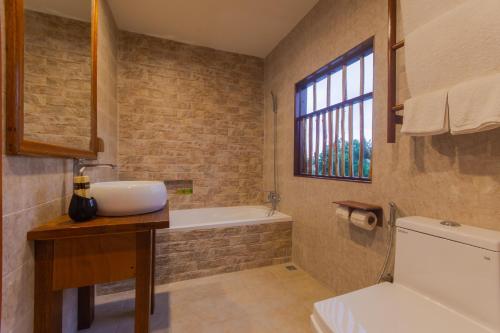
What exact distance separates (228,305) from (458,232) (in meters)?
1.57

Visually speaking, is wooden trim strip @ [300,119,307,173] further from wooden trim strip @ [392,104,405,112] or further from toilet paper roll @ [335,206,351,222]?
wooden trim strip @ [392,104,405,112]

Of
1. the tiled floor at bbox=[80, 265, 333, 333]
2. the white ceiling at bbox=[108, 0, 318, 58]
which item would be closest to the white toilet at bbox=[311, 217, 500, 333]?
the tiled floor at bbox=[80, 265, 333, 333]

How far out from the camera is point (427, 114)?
43.7 inches

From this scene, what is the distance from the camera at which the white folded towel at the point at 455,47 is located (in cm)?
88

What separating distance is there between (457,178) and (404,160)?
0.94ft

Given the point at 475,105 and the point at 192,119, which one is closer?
the point at 475,105

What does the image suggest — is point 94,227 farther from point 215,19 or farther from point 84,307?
point 215,19

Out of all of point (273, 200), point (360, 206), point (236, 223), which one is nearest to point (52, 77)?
point (236, 223)

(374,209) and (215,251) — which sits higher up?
(374,209)

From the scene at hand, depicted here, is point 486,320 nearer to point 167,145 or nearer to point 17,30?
point 17,30

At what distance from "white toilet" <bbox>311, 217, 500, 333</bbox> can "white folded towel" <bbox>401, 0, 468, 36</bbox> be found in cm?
101

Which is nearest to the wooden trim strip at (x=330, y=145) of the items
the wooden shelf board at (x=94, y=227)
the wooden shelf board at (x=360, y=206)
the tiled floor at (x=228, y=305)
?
the wooden shelf board at (x=360, y=206)

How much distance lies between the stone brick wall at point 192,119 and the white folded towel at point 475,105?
2433 millimetres

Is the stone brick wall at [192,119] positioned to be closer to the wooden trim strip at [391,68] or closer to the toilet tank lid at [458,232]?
the wooden trim strip at [391,68]
